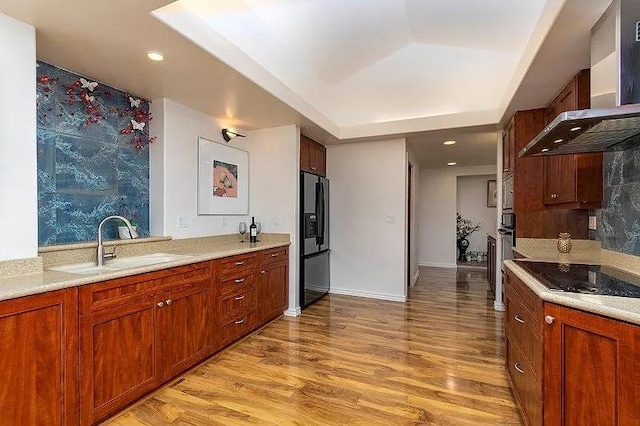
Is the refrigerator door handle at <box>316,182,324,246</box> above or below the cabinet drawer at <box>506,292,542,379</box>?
above

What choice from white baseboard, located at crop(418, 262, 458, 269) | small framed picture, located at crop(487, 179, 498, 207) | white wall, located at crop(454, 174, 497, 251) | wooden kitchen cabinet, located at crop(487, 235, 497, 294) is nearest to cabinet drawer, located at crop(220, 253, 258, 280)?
wooden kitchen cabinet, located at crop(487, 235, 497, 294)

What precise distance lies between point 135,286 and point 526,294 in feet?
7.58

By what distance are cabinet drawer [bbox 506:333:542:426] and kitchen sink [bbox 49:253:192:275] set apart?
231 cm

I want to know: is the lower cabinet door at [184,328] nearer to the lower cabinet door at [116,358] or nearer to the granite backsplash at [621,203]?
the lower cabinet door at [116,358]

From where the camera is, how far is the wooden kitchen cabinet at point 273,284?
3289 mm

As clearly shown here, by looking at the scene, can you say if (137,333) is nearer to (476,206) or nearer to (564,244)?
(564,244)

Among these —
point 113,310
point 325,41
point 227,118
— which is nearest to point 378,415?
point 113,310

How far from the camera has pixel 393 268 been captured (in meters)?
4.40

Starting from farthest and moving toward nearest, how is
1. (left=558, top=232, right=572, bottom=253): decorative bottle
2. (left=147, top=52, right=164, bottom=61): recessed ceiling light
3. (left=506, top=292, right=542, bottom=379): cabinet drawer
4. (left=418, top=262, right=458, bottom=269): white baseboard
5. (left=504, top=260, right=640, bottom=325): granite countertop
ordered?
(left=418, top=262, right=458, bottom=269): white baseboard, (left=558, top=232, right=572, bottom=253): decorative bottle, (left=147, top=52, right=164, bottom=61): recessed ceiling light, (left=506, top=292, right=542, bottom=379): cabinet drawer, (left=504, top=260, right=640, bottom=325): granite countertop

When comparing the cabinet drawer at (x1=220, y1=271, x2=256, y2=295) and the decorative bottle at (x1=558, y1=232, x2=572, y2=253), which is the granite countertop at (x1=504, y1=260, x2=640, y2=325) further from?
the cabinet drawer at (x1=220, y1=271, x2=256, y2=295)

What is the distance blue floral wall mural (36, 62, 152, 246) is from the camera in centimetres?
218

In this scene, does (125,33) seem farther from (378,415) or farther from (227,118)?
(378,415)

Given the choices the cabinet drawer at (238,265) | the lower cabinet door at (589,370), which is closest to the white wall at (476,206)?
the cabinet drawer at (238,265)

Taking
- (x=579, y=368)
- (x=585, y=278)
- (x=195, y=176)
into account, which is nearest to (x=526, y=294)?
(x=585, y=278)
